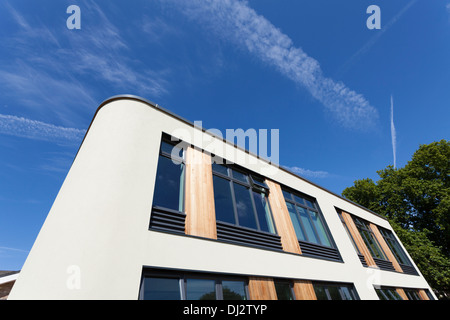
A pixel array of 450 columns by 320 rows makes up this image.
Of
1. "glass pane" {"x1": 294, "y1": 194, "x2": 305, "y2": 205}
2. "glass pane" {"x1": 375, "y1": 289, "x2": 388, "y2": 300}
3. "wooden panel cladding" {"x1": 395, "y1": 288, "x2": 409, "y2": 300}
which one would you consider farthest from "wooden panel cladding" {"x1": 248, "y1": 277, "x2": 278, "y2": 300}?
"wooden panel cladding" {"x1": 395, "y1": 288, "x2": 409, "y2": 300}

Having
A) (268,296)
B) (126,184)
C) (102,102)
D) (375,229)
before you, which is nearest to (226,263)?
(268,296)

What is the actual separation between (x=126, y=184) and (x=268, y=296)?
4.27 metres

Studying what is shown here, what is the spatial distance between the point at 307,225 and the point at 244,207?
3.67 m

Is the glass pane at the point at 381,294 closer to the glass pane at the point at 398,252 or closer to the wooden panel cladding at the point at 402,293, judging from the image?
the wooden panel cladding at the point at 402,293

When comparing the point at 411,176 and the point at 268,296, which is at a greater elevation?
the point at 411,176

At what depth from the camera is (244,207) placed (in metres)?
7.05

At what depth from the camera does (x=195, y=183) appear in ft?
19.5

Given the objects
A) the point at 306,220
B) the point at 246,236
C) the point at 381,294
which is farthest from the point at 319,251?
the point at 381,294

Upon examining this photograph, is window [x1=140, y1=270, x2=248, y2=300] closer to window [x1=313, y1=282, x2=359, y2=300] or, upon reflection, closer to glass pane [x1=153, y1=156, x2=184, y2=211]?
glass pane [x1=153, y1=156, x2=184, y2=211]

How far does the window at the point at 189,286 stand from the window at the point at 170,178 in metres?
1.59

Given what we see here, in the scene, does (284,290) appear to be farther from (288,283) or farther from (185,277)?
(185,277)

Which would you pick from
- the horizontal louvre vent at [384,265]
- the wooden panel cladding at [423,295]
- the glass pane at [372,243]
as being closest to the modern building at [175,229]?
the horizontal louvre vent at [384,265]
